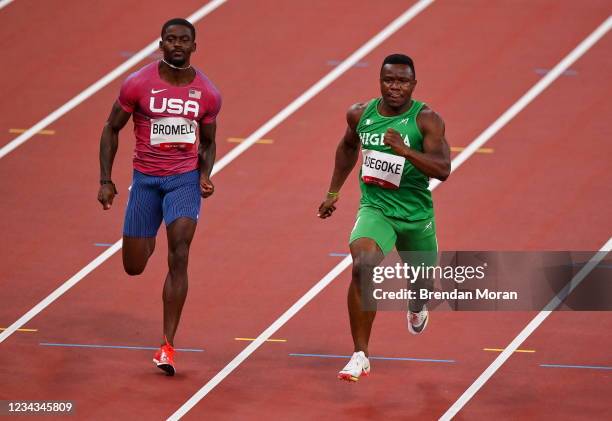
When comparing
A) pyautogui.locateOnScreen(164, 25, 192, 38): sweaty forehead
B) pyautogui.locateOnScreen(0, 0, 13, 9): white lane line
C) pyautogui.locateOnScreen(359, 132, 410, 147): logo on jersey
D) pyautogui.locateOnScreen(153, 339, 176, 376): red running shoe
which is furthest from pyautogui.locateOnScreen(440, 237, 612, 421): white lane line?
pyautogui.locateOnScreen(0, 0, 13, 9): white lane line

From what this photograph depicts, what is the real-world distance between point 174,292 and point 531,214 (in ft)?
14.1

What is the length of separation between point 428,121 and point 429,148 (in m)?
0.20

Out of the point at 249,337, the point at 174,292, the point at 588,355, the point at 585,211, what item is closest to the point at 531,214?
the point at 585,211

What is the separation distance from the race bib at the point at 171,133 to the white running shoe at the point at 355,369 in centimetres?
199

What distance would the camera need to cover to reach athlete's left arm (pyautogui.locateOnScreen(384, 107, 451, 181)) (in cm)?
847

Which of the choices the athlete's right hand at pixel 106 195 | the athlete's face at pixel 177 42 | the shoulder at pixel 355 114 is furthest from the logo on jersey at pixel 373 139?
the athlete's right hand at pixel 106 195

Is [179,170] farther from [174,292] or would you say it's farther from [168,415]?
[168,415]

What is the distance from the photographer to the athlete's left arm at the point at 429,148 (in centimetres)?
847

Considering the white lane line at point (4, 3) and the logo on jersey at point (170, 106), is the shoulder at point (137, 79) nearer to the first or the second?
the logo on jersey at point (170, 106)

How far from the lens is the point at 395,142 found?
27.7 feet

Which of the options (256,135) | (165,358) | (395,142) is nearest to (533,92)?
(256,135)

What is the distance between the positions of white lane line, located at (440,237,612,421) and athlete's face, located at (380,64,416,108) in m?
2.03

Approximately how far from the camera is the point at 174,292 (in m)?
9.11

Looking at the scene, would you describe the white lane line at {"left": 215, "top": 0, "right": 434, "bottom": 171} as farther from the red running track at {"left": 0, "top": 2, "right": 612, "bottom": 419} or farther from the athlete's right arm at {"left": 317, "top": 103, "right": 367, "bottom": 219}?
the athlete's right arm at {"left": 317, "top": 103, "right": 367, "bottom": 219}
